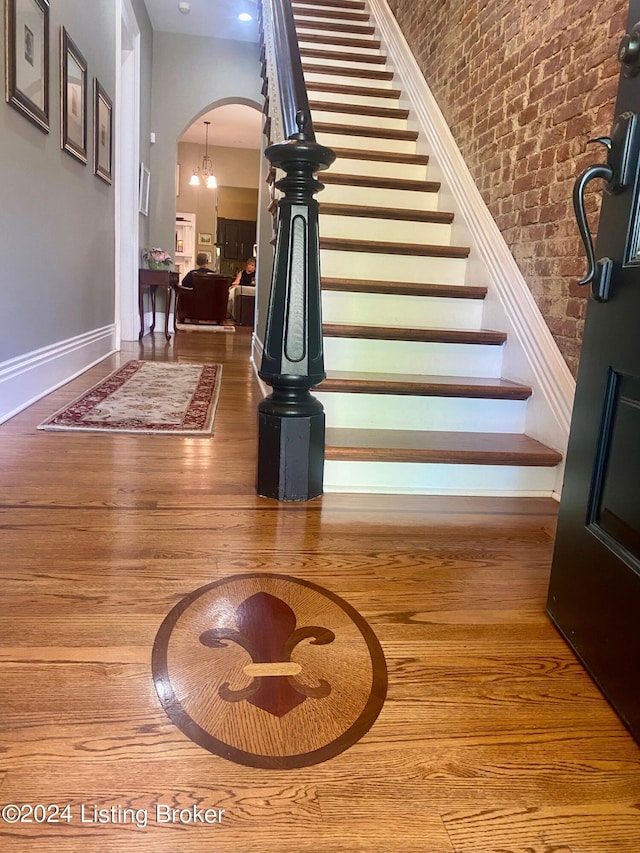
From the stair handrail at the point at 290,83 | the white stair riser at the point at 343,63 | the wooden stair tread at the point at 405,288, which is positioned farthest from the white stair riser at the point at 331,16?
the wooden stair tread at the point at 405,288

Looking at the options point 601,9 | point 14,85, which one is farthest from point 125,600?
point 14,85

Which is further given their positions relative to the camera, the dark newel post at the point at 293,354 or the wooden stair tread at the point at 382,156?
the wooden stair tread at the point at 382,156

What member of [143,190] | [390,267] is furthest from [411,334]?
[143,190]

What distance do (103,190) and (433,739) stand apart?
4.48 meters

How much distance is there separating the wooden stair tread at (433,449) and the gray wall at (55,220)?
1591 mm

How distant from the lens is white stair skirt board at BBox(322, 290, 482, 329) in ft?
8.46

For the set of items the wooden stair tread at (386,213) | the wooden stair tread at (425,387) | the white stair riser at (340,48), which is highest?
the white stair riser at (340,48)

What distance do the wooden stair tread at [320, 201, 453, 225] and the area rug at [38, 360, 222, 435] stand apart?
3.75 feet

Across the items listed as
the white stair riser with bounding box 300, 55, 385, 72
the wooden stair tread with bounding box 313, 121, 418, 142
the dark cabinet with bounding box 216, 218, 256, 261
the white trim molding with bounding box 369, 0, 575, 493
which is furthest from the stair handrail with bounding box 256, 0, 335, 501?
the dark cabinet with bounding box 216, 218, 256, 261

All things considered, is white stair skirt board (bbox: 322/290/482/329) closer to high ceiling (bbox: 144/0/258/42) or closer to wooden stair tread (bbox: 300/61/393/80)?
wooden stair tread (bbox: 300/61/393/80)

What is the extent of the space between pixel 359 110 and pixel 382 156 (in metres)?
0.56

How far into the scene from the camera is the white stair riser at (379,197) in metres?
3.20

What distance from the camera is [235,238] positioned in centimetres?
1324

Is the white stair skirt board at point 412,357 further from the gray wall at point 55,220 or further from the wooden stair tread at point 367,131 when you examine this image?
the wooden stair tread at point 367,131
